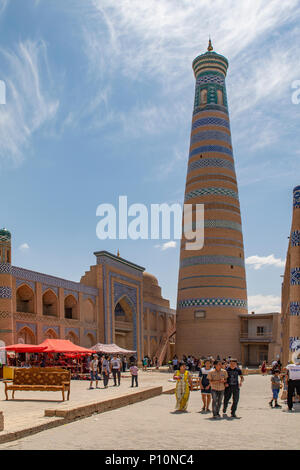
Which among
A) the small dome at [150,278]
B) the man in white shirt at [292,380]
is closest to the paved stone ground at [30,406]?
the man in white shirt at [292,380]

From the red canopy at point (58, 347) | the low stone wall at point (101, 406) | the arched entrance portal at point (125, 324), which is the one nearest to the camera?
the low stone wall at point (101, 406)

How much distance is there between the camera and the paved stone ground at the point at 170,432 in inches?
244

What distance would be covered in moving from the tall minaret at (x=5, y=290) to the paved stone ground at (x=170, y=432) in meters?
12.6

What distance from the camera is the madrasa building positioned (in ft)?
73.4

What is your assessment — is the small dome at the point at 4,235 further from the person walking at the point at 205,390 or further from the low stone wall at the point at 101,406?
the person walking at the point at 205,390

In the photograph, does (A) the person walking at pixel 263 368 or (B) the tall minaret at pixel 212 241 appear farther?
(B) the tall minaret at pixel 212 241

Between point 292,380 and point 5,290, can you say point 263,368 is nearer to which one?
point 5,290

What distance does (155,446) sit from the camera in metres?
6.07

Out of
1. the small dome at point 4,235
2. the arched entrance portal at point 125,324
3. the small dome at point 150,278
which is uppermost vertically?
the small dome at point 4,235

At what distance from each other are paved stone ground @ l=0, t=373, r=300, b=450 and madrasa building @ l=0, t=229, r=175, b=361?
1352cm

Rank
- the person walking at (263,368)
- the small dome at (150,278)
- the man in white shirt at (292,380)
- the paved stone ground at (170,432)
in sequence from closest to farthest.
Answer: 1. the paved stone ground at (170,432)
2. the man in white shirt at (292,380)
3. the person walking at (263,368)
4. the small dome at (150,278)

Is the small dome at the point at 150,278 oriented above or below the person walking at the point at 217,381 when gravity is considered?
above

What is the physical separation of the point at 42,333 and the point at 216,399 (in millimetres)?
16767

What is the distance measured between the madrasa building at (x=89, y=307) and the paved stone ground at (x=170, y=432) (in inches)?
532
